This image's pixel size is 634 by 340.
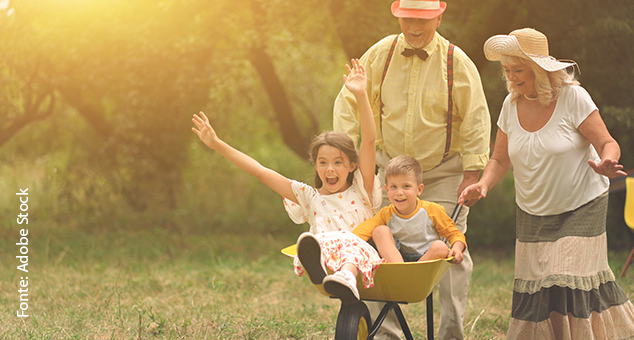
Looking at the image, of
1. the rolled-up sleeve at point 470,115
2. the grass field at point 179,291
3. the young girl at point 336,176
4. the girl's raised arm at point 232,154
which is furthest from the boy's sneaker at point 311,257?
the grass field at point 179,291

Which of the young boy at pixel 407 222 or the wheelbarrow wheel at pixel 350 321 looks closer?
the wheelbarrow wheel at pixel 350 321

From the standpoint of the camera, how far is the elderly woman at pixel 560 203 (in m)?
2.92

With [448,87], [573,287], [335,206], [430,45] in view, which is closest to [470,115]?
[448,87]

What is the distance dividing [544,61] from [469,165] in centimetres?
77

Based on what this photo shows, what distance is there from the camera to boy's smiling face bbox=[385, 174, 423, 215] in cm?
295

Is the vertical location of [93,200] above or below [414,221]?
above

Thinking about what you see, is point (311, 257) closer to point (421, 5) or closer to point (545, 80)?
point (545, 80)

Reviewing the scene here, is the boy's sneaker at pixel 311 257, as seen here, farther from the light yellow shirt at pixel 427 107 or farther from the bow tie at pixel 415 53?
the bow tie at pixel 415 53

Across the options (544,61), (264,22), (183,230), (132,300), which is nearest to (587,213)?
(544,61)

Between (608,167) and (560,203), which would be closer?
(608,167)

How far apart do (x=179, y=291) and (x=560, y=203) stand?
11.9 ft

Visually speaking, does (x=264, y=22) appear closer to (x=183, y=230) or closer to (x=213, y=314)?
(x=183, y=230)

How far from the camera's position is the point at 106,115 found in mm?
8758

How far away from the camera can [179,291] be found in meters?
5.64
